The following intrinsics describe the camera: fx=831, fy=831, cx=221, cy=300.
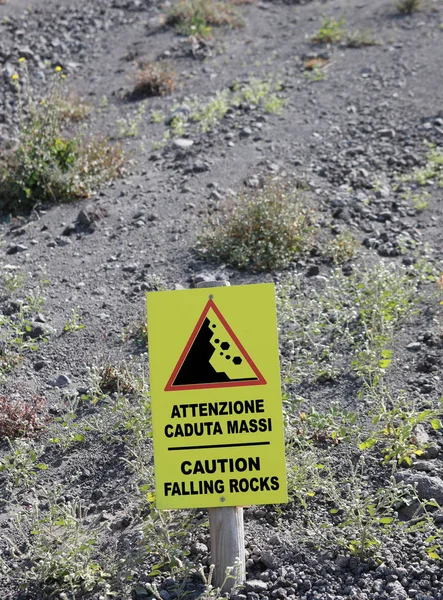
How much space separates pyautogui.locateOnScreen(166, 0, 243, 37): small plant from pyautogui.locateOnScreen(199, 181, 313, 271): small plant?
20.5 ft

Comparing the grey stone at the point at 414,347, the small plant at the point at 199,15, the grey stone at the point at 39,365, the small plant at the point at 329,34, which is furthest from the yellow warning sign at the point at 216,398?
the small plant at the point at 199,15

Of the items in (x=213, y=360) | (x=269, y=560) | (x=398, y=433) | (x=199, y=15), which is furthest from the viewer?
(x=199, y=15)

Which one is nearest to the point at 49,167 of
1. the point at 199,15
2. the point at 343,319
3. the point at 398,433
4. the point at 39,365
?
the point at 39,365

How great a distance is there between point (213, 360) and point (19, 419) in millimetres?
1705

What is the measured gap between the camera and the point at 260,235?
21.3ft

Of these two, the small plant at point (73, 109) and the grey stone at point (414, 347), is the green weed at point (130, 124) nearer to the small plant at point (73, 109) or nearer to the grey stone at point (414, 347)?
the small plant at point (73, 109)

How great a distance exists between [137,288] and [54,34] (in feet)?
23.4

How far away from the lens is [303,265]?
643 centimetres

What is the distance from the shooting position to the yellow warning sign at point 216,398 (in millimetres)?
3494

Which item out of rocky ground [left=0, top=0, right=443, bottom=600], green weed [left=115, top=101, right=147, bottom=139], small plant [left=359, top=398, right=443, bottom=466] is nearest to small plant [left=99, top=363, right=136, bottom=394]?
rocky ground [left=0, top=0, right=443, bottom=600]

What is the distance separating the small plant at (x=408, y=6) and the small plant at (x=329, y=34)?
147cm

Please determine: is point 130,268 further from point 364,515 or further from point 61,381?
point 364,515

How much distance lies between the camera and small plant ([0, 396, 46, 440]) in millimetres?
4699

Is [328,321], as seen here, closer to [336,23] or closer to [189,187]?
[189,187]
